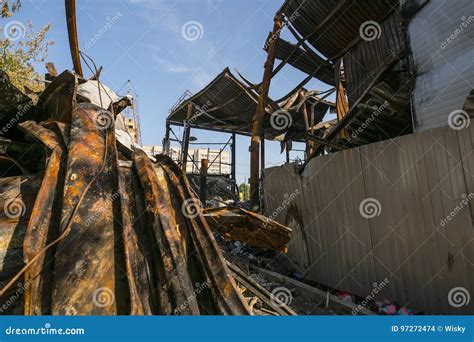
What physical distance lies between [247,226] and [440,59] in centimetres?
511

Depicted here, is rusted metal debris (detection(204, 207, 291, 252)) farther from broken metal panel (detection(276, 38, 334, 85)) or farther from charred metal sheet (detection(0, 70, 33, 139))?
broken metal panel (detection(276, 38, 334, 85))

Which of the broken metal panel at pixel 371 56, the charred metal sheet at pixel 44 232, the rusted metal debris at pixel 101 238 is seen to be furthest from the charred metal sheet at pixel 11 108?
the broken metal panel at pixel 371 56

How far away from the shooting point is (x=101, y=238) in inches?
79.0

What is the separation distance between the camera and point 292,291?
5.26m

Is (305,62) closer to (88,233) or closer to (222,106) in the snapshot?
(222,106)

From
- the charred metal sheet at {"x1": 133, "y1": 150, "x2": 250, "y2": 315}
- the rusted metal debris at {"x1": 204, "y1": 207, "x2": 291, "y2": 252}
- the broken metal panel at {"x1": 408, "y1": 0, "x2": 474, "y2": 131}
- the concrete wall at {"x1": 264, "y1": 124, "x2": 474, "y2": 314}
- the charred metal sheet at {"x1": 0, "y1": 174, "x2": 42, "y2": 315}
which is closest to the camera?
the charred metal sheet at {"x1": 0, "y1": 174, "x2": 42, "y2": 315}

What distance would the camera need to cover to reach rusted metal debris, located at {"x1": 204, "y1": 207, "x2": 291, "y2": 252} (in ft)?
11.7

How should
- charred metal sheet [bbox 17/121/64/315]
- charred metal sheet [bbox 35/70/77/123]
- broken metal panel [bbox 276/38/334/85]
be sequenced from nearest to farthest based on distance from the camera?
charred metal sheet [bbox 17/121/64/315] → charred metal sheet [bbox 35/70/77/123] → broken metal panel [bbox 276/38/334/85]

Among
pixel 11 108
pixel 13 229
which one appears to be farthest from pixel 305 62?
pixel 13 229

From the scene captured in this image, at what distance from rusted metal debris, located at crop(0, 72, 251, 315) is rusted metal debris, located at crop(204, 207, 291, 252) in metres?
1.02

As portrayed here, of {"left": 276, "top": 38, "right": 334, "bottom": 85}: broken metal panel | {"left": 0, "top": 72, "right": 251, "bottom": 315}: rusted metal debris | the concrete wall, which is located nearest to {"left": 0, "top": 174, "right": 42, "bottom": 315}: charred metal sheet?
{"left": 0, "top": 72, "right": 251, "bottom": 315}: rusted metal debris

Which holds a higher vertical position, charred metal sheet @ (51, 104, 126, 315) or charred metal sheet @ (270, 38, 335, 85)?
charred metal sheet @ (270, 38, 335, 85)

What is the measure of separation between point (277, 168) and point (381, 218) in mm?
3424

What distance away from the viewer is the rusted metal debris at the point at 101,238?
180 cm
